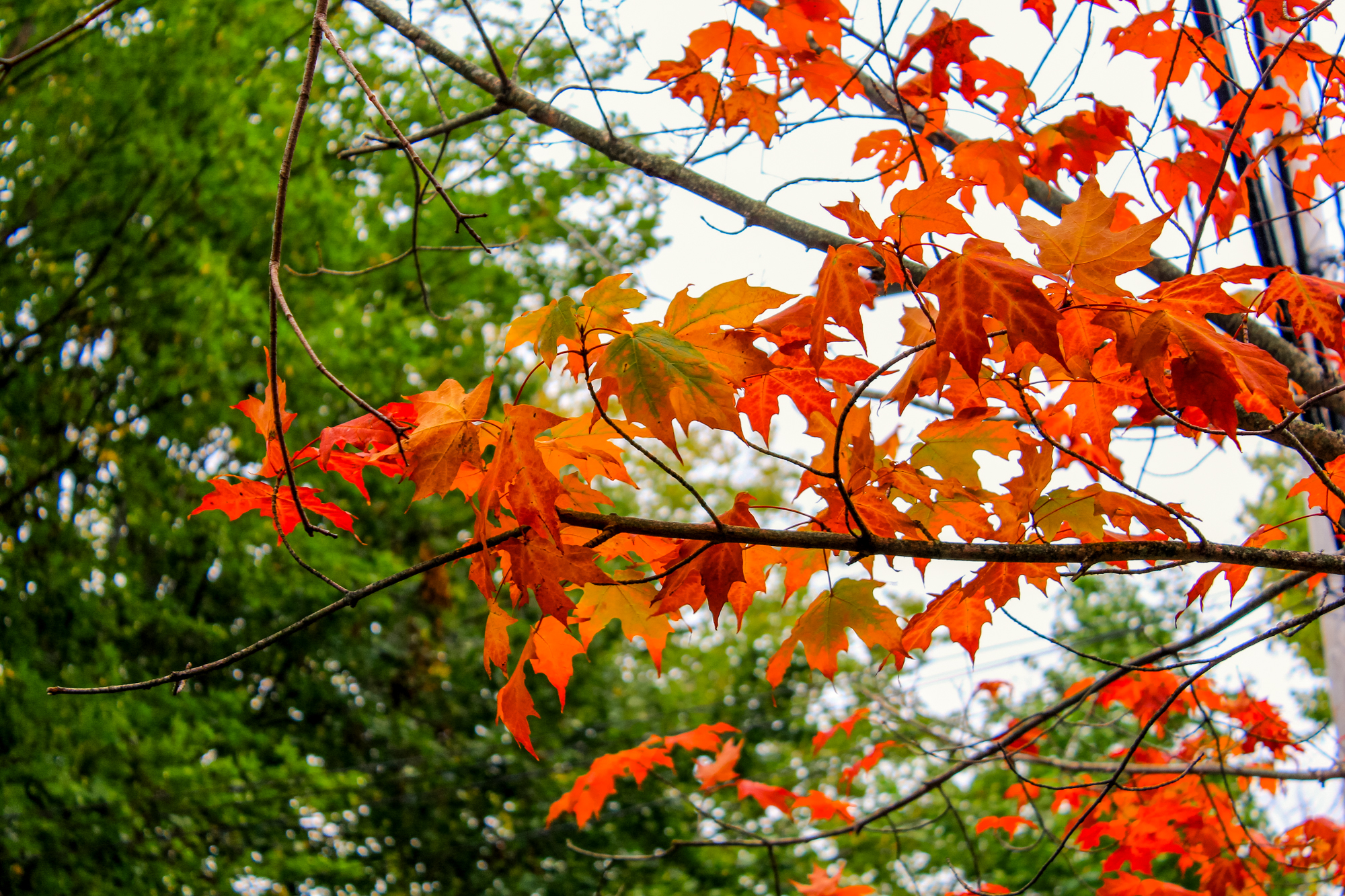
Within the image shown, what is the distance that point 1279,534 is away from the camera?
169cm

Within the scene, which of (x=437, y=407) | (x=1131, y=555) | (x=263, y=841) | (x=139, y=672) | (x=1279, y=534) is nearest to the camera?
(x=1131, y=555)

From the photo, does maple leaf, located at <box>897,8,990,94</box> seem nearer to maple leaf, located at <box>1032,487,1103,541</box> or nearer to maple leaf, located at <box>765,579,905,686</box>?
maple leaf, located at <box>1032,487,1103,541</box>

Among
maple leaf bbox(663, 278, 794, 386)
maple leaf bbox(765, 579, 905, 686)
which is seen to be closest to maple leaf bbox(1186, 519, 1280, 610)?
maple leaf bbox(765, 579, 905, 686)

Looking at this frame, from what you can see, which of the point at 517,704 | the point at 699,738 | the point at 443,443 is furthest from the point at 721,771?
the point at 443,443

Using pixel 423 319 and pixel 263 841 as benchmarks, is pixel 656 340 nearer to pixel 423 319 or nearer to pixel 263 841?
pixel 423 319

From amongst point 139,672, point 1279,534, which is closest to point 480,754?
point 139,672

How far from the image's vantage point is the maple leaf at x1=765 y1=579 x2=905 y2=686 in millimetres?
1389

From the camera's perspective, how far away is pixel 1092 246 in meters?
1.12

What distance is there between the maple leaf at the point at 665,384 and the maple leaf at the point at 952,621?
21.1 inches

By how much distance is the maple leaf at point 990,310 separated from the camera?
1.02 m

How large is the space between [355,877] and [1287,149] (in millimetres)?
5679

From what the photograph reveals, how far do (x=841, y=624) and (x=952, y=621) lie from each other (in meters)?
0.23

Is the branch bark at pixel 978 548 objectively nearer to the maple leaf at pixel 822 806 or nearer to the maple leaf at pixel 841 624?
the maple leaf at pixel 841 624

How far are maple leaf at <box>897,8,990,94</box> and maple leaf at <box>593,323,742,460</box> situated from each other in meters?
1.31
